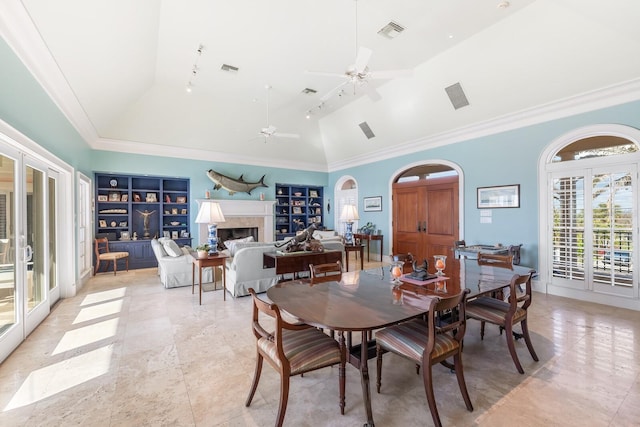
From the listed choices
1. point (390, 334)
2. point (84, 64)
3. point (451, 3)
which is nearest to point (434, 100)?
point (451, 3)

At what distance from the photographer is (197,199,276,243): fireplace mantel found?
26.6 feet

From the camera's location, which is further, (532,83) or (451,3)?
(532,83)

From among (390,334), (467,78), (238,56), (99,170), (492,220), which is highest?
(238,56)

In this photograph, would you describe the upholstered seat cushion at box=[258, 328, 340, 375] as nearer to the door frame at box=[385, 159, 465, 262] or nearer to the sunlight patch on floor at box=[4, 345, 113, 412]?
the sunlight patch on floor at box=[4, 345, 113, 412]

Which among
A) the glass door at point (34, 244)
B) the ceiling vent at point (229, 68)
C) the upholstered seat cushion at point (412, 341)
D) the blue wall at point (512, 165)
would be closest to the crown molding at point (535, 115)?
the blue wall at point (512, 165)

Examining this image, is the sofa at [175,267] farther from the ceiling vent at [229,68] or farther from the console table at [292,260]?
the ceiling vent at [229,68]

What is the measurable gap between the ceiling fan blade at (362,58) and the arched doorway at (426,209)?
12.5ft

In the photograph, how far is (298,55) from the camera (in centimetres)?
478

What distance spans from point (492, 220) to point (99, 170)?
8.54m

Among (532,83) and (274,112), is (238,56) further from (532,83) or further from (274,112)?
(532,83)

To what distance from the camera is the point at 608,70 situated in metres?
3.98

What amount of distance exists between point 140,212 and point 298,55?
18.6 ft

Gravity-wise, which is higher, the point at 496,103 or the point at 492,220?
the point at 496,103

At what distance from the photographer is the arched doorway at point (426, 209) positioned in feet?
20.8
